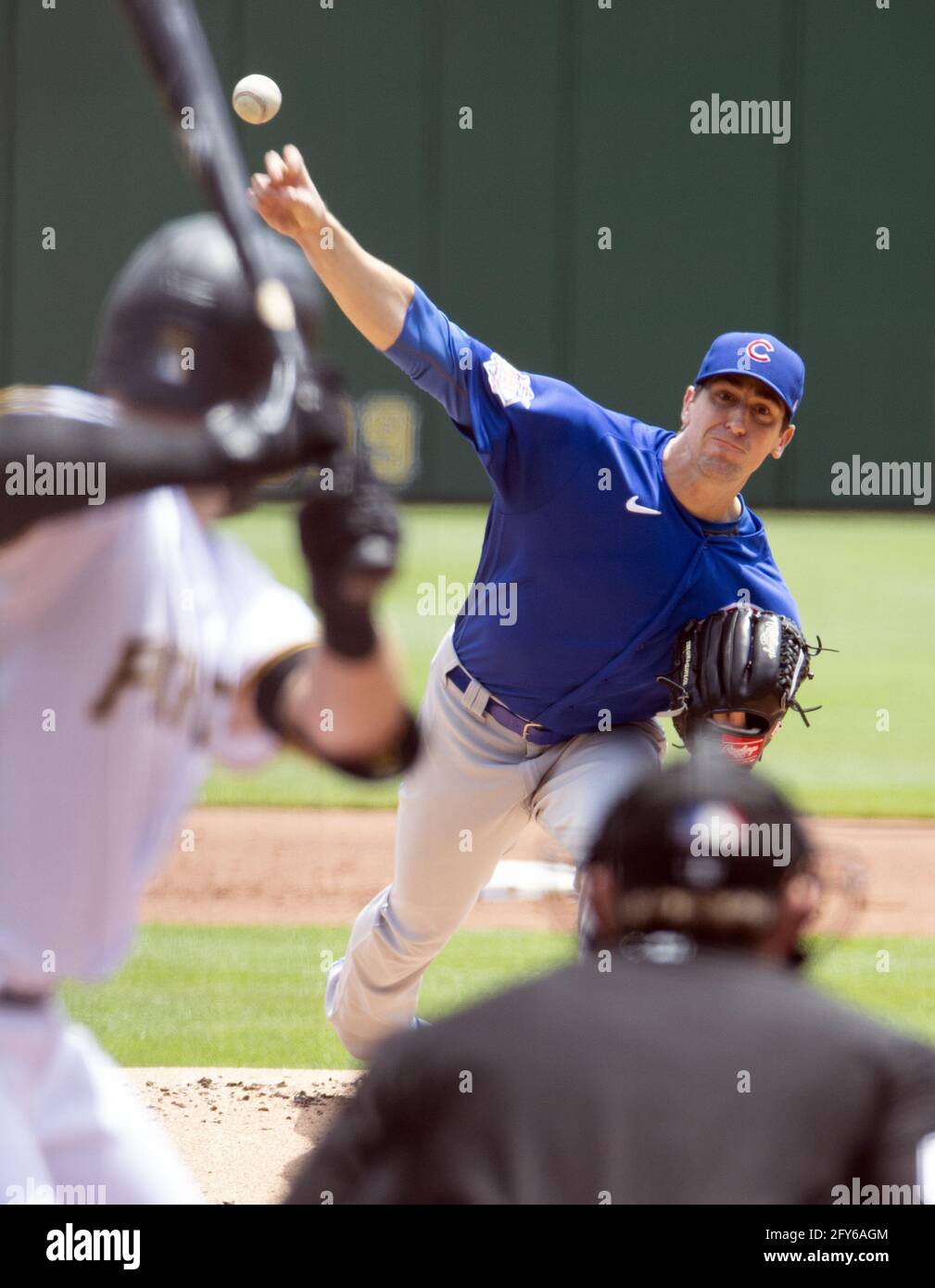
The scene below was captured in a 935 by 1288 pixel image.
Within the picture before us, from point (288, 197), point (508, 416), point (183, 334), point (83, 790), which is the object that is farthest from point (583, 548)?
point (83, 790)

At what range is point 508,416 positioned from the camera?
4.27 metres

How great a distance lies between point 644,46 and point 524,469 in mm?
18944

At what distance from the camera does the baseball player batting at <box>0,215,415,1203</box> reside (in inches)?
81.0

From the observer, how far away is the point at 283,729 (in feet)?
7.48

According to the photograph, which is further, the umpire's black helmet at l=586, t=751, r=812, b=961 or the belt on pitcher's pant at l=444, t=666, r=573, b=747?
the belt on pitcher's pant at l=444, t=666, r=573, b=747

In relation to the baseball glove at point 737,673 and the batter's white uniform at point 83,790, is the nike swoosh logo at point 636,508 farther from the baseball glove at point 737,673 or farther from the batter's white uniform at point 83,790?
the batter's white uniform at point 83,790

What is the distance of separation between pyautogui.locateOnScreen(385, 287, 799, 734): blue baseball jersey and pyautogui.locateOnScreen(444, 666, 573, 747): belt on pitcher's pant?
2.3 inches

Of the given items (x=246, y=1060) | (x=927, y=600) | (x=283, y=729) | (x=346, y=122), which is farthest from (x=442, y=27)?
(x=283, y=729)

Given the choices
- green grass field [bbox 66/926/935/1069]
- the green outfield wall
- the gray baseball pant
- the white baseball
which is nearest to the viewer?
the white baseball

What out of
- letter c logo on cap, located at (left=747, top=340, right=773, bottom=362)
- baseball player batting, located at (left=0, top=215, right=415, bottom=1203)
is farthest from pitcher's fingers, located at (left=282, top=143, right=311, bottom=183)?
letter c logo on cap, located at (left=747, top=340, right=773, bottom=362)

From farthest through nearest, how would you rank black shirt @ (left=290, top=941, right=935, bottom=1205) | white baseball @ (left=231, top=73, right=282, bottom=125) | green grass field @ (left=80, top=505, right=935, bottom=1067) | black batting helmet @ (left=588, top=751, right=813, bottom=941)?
green grass field @ (left=80, top=505, right=935, bottom=1067) → white baseball @ (left=231, top=73, right=282, bottom=125) → black batting helmet @ (left=588, top=751, right=813, bottom=941) → black shirt @ (left=290, top=941, right=935, bottom=1205)

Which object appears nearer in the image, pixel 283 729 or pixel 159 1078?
pixel 283 729

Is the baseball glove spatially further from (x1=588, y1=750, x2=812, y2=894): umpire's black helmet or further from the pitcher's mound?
(x1=588, y1=750, x2=812, y2=894): umpire's black helmet
